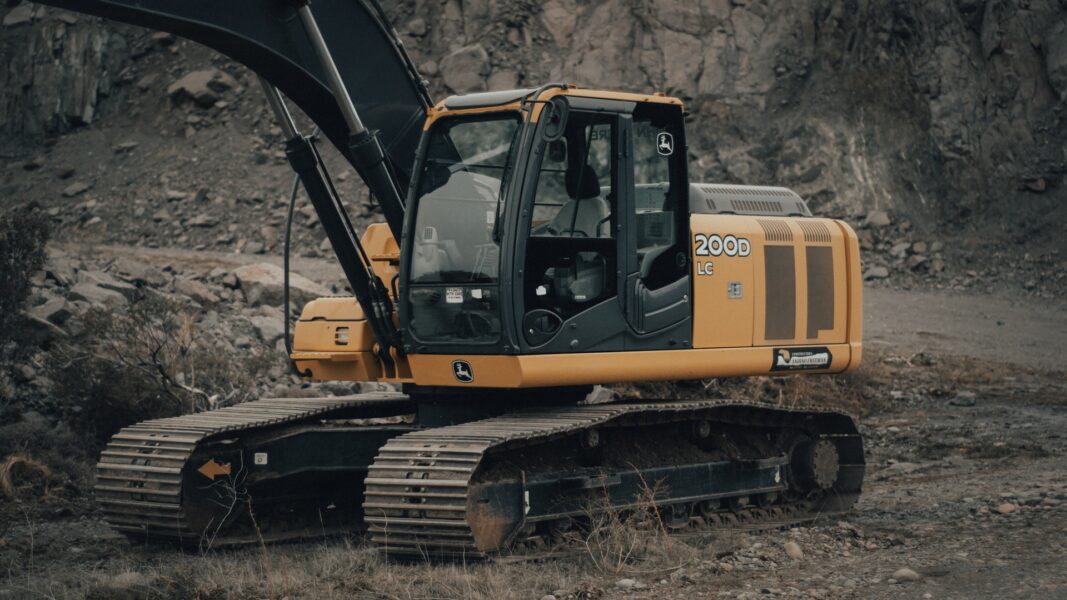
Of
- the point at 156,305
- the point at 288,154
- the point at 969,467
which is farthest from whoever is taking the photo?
the point at 156,305

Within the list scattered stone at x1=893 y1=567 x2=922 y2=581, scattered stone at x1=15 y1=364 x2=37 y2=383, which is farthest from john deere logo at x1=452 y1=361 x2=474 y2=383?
scattered stone at x1=15 y1=364 x2=37 y2=383

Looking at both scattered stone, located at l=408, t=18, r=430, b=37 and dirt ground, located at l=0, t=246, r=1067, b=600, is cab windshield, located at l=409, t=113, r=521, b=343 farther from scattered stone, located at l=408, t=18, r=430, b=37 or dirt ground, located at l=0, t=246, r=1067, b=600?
scattered stone, located at l=408, t=18, r=430, b=37

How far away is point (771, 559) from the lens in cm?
812

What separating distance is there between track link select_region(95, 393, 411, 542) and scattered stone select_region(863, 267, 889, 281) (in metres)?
17.2

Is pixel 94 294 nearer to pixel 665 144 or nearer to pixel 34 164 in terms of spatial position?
pixel 665 144

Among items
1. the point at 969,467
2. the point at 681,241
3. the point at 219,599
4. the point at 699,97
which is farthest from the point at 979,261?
the point at 219,599

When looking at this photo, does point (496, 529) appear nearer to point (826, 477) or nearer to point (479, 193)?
point (479, 193)

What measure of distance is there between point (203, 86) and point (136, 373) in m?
20.2

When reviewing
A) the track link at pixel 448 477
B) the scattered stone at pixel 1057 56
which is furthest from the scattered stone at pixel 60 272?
the scattered stone at pixel 1057 56

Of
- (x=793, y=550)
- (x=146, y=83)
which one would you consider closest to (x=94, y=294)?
(x=793, y=550)

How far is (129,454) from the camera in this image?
860 centimetres

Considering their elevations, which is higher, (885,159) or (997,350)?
(885,159)

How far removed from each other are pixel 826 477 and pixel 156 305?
7621 mm

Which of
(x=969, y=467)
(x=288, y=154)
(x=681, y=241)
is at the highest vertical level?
(x=288, y=154)
